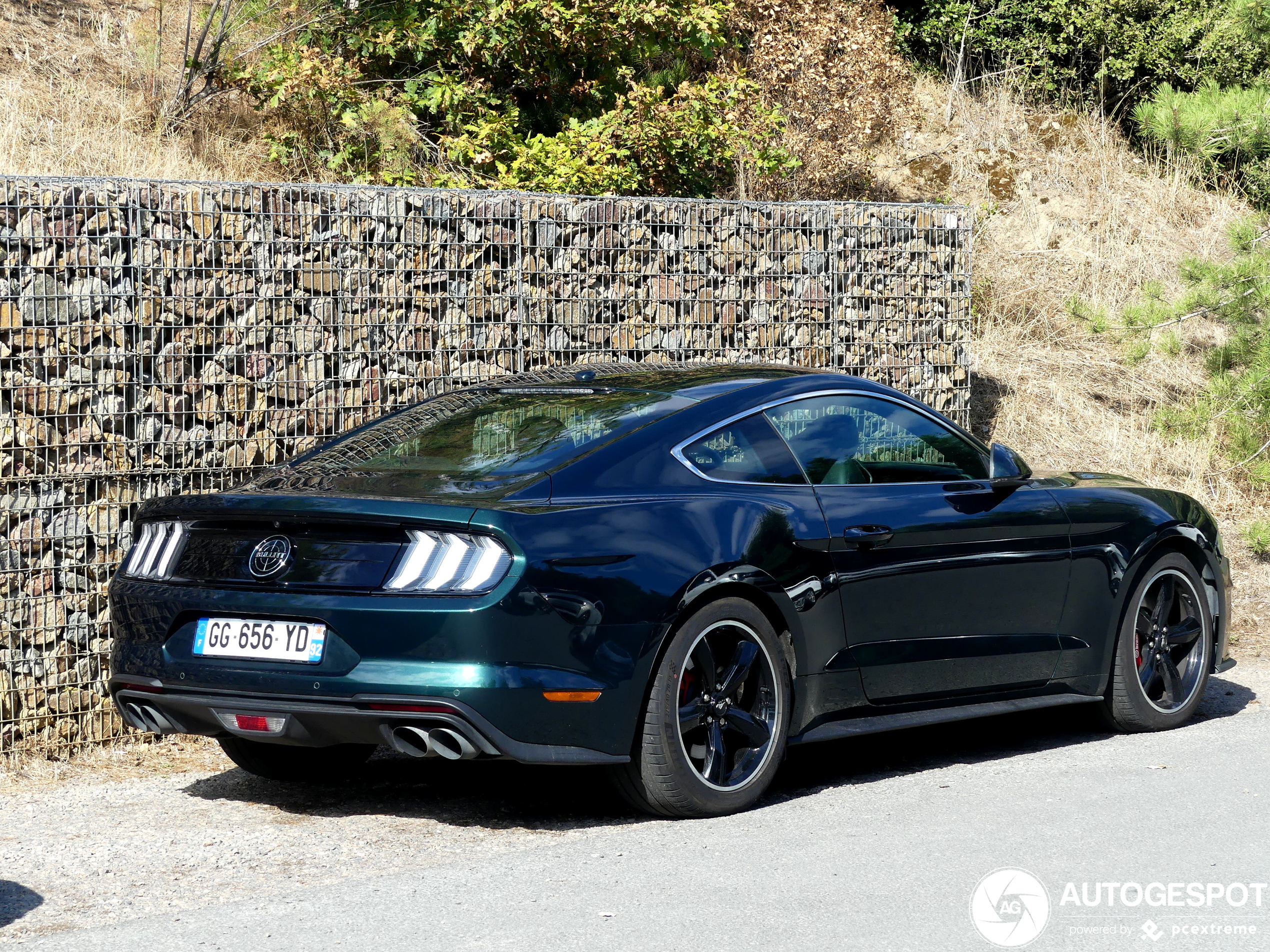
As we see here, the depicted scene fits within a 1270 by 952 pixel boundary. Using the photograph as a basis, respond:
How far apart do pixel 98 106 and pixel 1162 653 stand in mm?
10868

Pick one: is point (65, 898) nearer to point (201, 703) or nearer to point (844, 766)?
point (201, 703)

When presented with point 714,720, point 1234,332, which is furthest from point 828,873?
point 1234,332

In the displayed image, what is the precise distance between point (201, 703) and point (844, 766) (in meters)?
2.73

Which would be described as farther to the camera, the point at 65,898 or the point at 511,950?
the point at 65,898

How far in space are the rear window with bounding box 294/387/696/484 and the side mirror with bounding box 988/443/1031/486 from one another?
1463mm

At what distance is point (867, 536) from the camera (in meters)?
5.92

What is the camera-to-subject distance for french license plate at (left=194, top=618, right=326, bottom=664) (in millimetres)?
5031

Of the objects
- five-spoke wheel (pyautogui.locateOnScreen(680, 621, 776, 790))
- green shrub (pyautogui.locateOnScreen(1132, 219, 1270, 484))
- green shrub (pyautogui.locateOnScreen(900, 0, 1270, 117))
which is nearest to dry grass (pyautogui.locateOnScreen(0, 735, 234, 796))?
five-spoke wheel (pyautogui.locateOnScreen(680, 621, 776, 790))

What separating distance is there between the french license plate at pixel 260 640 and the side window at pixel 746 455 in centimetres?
148

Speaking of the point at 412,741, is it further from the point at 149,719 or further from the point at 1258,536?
the point at 1258,536

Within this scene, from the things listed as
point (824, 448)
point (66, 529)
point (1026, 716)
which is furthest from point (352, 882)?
point (1026, 716)

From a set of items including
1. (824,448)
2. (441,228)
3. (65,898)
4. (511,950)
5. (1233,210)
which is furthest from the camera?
(1233,210)

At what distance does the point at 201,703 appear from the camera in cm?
518

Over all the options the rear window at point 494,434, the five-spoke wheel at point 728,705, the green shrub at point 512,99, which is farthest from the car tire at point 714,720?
the green shrub at point 512,99
